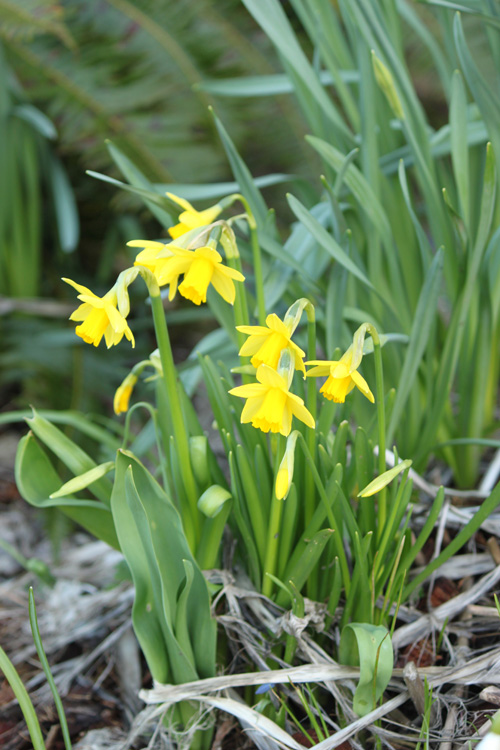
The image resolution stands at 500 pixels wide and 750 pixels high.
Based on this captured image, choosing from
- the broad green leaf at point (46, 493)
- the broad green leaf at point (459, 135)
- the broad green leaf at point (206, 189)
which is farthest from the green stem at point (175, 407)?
the broad green leaf at point (459, 135)

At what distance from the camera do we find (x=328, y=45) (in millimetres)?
1160

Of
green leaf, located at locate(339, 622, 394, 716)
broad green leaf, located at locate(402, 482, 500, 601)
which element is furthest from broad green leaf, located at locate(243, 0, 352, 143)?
green leaf, located at locate(339, 622, 394, 716)

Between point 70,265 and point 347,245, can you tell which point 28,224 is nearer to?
point 70,265

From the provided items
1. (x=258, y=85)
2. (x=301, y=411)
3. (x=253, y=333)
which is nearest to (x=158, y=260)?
(x=253, y=333)

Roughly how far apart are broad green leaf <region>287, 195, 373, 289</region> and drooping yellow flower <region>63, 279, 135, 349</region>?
1.10 ft

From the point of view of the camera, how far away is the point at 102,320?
0.74 meters

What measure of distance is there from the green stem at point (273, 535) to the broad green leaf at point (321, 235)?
1.07ft

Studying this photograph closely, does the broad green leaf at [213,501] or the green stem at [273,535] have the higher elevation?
the broad green leaf at [213,501]

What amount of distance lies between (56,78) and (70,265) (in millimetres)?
590

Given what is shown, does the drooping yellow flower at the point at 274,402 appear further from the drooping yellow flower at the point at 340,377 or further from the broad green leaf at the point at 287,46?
the broad green leaf at the point at 287,46

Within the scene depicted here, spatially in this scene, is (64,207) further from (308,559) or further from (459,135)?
(308,559)

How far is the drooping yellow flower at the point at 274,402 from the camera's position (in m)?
0.67

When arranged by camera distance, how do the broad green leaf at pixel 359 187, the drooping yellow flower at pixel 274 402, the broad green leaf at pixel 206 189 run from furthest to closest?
the broad green leaf at pixel 206 189, the broad green leaf at pixel 359 187, the drooping yellow flower at pixel 274 402

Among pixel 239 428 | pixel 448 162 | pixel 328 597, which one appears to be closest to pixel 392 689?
pixel 328 597
